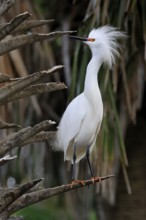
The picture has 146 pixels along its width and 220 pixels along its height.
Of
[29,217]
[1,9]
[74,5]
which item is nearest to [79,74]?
[74,5]

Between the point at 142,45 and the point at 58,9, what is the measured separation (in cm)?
102

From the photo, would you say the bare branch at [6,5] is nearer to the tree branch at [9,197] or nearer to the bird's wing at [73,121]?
the tree branch at [9,197]

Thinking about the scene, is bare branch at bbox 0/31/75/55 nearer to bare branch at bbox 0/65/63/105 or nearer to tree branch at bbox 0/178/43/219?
bare branch at bbox 0/65/63/105

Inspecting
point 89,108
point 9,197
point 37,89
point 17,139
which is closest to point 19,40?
point 37,89

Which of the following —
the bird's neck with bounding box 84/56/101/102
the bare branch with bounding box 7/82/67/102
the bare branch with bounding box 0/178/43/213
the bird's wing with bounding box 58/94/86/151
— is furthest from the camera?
the bird's wing with bounding box 58/94/86/151

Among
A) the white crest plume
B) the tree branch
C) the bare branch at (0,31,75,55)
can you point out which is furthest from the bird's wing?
the tree branch

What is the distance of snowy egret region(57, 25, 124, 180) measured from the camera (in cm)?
352

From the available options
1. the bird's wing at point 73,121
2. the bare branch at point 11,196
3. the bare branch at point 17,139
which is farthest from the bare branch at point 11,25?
the bird's wing at point 73,121

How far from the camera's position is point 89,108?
12.0 feet

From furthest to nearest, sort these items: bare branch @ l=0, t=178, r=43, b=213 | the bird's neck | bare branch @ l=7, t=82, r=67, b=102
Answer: the bird's neck, bare branch @ l=7, t=82, r=67, b=102, bare branch @ l=0, t=178, r=43, b=213

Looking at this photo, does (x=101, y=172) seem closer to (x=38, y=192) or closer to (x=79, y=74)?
(x=79, y=74)

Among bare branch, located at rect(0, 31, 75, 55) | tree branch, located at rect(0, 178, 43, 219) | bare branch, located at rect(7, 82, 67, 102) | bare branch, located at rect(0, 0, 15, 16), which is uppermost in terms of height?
bare branch, located at rect(0, 0, 15, 16)

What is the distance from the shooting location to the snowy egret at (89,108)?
3.52 meters

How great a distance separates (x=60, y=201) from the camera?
7973 mm
